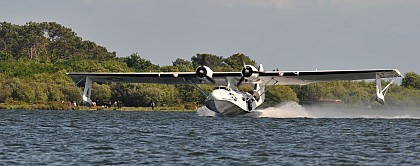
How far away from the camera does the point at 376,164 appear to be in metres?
28.0

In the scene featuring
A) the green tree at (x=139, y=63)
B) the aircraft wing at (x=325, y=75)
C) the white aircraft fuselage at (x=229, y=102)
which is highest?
the green tree at (x=139, y=63)

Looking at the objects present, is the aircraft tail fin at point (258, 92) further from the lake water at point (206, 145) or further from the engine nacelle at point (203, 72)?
the lake water at point (206, 145)

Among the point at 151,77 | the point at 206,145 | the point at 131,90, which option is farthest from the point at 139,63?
the point at 206,145

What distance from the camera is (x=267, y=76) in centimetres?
6084

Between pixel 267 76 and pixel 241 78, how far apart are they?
284 centimetres

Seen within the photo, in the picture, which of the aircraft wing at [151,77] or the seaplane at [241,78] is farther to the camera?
the aircraft wing at [151,77]

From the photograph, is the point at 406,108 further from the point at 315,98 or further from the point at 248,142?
the point at 248,142

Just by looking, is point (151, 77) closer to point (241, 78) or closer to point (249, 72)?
point (241, 78)

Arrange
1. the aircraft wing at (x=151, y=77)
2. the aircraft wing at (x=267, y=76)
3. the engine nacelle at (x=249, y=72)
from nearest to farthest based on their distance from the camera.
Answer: the engine nacelle at (x=249, y=72)
the aircraft wing at (x=267, y=76)
the aircraft wing at (x=151, y=77)

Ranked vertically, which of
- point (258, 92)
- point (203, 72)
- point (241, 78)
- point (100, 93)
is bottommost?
point (258, 92)

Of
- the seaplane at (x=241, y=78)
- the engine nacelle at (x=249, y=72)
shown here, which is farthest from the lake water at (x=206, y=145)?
the engine nacelle at (x=249, y=72)

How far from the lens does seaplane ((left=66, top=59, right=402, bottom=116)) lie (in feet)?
187

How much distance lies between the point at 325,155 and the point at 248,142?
5.56 metres

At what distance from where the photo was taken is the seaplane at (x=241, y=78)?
2242 inches
